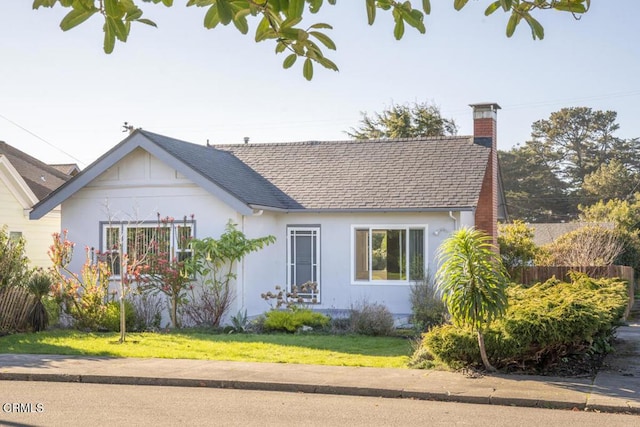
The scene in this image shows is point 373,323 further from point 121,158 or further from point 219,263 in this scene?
point 121,158

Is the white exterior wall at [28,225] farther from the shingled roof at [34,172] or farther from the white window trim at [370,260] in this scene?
the white window trim at [370,260]

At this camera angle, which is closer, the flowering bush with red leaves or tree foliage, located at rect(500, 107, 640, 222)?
the flowering bush with red leaves

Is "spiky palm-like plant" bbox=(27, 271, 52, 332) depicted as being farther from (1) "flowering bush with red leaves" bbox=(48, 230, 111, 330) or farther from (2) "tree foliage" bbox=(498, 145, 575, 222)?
(2) "tree foliage" bbox=(498, 145, 575, 222)

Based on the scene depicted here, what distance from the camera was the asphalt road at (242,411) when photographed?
9172 mm

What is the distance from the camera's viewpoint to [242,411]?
32.1 feet

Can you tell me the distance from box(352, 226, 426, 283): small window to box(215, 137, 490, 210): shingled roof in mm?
769

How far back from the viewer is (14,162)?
30812mm

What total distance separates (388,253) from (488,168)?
4.40 metres

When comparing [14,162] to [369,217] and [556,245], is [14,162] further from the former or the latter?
[556,245]

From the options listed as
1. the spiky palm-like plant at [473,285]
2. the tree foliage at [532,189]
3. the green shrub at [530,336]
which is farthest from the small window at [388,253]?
the tree foliage at [532,189]

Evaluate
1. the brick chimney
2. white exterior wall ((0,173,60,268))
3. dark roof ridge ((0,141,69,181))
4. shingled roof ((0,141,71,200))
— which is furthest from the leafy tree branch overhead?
dark roof ridge ((0,141,69,181))

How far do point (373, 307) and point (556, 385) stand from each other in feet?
22.7

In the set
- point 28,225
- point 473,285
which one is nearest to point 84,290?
point 28,225

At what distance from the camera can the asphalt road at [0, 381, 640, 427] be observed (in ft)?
30.1
